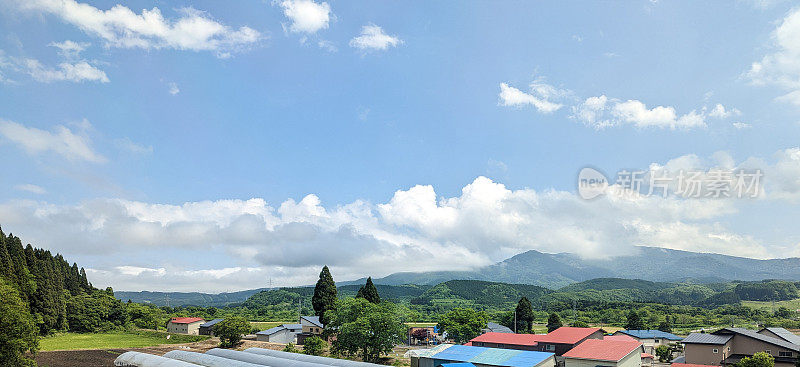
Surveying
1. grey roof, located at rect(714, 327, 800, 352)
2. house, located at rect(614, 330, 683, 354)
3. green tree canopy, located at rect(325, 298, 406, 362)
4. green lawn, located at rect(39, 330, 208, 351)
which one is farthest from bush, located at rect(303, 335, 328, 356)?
grey roof, located at rect(714, 327, 800, 352)

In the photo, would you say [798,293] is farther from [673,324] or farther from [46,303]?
[46,303]

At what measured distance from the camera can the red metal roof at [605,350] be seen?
33.8 meters

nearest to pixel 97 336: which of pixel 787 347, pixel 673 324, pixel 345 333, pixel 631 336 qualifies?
pixel 345 333

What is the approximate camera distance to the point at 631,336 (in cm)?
5450

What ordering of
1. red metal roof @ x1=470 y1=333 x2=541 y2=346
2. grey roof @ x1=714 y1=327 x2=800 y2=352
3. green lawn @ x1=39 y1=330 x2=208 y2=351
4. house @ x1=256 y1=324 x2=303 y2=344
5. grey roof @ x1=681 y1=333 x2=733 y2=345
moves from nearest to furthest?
grey roof @ x1=714 y1=327 x2=800 y2=352, grey roof @ x1=681 y1=333 x2=733 y2=345, red metal roof @ x1=470 y1=333 x2=541 y2=346, green lawn @ x1=39 y1=330 x2=208 y2=351, house @ x1=256 y1=324 x2=303 y2=344

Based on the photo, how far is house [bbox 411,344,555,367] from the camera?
1357 inches

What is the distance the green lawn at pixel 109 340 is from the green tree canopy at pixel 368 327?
94.9 feet

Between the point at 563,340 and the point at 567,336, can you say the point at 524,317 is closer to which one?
the point at 567,336

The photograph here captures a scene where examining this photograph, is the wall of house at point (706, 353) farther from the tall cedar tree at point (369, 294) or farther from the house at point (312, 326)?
the house at point (312, 326)

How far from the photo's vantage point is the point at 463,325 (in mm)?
58094

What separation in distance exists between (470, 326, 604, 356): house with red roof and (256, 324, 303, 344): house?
25.7 metres

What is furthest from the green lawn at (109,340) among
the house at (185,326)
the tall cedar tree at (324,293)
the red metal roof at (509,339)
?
the red metal roof at (509,339)

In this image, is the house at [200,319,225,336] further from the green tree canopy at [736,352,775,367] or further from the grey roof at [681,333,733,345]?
the green tree canopy at [736,352,775,367]

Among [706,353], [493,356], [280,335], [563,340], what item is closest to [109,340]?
[280,335]
